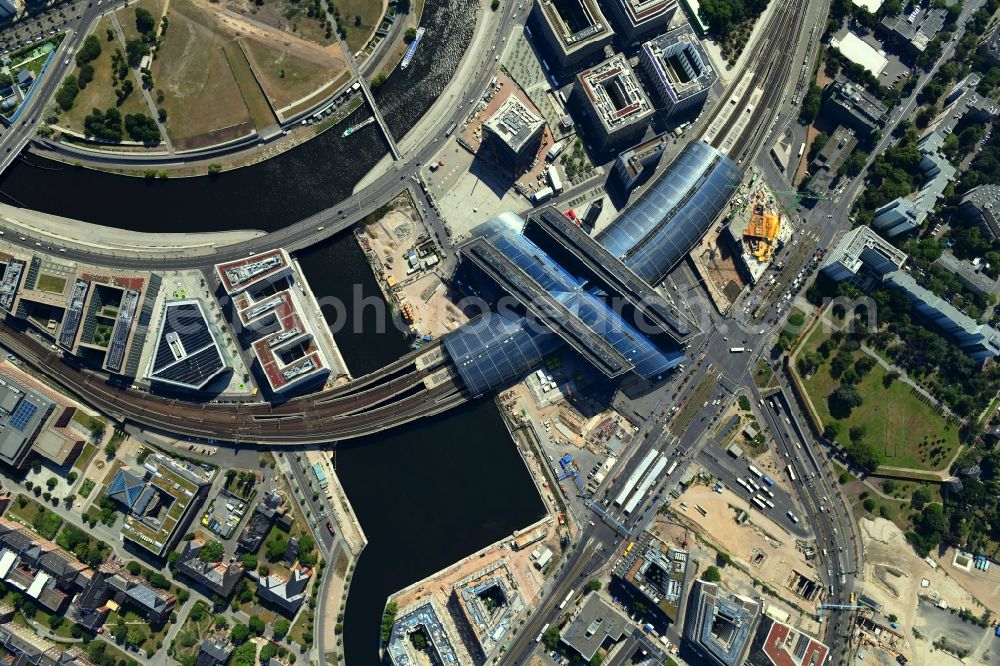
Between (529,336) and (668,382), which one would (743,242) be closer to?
(668,382)

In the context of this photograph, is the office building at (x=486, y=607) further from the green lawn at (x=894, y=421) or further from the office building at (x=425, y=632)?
the green lawn at (x=894, y=421)

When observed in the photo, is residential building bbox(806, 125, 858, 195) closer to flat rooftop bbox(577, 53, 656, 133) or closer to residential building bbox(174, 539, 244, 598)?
flat rooftop bbox(577, 53, 656, 133)

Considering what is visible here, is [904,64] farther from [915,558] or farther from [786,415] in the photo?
[915,558]

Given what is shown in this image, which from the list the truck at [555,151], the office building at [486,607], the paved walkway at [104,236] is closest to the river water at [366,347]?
the paved walkway at [104,236]

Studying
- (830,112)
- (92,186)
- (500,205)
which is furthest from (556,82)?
(92,186)

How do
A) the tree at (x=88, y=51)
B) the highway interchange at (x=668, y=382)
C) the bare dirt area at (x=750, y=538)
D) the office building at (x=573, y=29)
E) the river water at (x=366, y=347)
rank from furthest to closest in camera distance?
the tree at (x=88, y=51) < the office building at (x=573, y=29) < the bare dirt area at (x=750, y=538) < the river water at (x=366, y=347) < the highway interchange at (x=668, y=382)

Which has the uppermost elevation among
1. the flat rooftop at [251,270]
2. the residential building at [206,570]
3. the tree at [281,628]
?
the flat rooftop at [251,270]

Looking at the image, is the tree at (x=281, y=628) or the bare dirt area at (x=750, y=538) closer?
the tree at (x=281, y=628)
